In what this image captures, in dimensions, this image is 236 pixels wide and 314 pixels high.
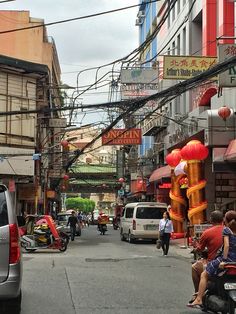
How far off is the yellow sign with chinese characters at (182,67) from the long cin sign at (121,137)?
12.6 meters

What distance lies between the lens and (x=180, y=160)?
96.3 ft

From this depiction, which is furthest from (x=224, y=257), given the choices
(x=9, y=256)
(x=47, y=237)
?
(x=47, y=237)

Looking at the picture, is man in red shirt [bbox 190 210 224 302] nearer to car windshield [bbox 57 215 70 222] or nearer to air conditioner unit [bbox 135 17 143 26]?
car windshield [bbox 57 215 70 222]

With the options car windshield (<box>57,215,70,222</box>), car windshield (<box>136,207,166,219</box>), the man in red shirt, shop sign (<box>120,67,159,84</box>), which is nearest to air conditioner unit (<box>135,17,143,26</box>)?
car windshield (<box>57,215,70,222</box>)

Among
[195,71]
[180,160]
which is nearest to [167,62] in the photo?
[195,71]

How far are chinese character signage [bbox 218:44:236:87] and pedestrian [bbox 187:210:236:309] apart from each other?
394 inches

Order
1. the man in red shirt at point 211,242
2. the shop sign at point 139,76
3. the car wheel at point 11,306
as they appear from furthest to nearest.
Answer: the shop sign at point 139,76 < the man in red shirt at point 211,242 < the car wheel at point 11,306

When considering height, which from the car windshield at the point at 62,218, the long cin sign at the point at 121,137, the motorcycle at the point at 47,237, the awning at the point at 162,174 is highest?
the long cin sign at the point at 121,137

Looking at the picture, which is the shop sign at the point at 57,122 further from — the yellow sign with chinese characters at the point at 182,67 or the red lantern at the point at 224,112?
the yellow sign with chinese characters at the point at 182,67

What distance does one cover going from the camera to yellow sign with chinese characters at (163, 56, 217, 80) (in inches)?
779

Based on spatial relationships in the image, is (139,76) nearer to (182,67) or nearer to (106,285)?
(182,67)

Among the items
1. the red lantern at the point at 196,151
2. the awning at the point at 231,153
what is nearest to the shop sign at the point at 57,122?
the red lantern at the point at 196,151

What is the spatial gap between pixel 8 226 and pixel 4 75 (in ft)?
84.8

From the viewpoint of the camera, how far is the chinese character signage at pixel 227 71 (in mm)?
17672
